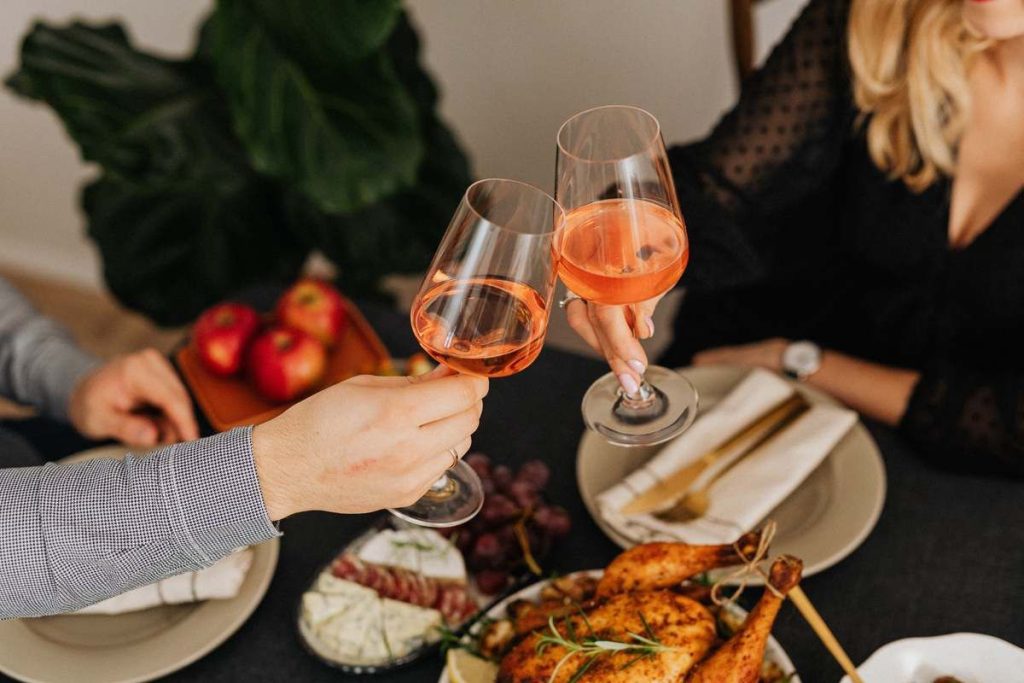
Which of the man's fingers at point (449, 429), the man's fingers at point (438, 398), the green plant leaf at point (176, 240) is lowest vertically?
the green plant leaf at point (176, 240)

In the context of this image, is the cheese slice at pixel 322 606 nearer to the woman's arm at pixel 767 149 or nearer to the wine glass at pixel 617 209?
the wine glass at pixel 617 209

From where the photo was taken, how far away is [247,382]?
1455 millimetres

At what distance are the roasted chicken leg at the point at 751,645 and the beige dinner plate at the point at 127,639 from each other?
0.54 meters

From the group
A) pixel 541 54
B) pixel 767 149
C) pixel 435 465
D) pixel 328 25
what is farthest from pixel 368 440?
pixel 541 54

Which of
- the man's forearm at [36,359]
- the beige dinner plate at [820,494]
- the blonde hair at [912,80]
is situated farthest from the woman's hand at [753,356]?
the man's forearm at [36,359]

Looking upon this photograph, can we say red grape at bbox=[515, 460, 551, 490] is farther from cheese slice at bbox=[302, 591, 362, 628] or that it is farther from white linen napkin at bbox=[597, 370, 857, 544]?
cheese slice at bbox=[302, 591, 362, 628]

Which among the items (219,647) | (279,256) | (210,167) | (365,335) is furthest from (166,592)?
(279,256)

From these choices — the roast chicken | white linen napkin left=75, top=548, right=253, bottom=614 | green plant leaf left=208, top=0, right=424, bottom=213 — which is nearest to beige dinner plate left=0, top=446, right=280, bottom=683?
white linen napkin left=75, top=548, right=253, bottom=614

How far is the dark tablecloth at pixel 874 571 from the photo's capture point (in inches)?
41.3

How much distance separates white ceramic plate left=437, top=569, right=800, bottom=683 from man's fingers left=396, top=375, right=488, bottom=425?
0.28 meters

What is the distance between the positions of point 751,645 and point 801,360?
732 millimetres

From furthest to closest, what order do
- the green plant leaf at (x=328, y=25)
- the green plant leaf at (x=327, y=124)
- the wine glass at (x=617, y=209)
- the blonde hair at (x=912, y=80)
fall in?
the green plant leaf at (x=327, y=124) → the green plant leaf at (x=328, y=25) → the blonde hair at (x=912, y=80) → the wine glass at (x=617, y=209)

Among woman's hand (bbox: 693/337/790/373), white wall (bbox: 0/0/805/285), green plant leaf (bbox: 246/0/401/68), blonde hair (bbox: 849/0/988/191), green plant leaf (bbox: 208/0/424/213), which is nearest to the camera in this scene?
blonde hair (bbox: 849/0/988/191)

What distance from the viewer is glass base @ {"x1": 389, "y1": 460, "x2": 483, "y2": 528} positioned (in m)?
0.97
